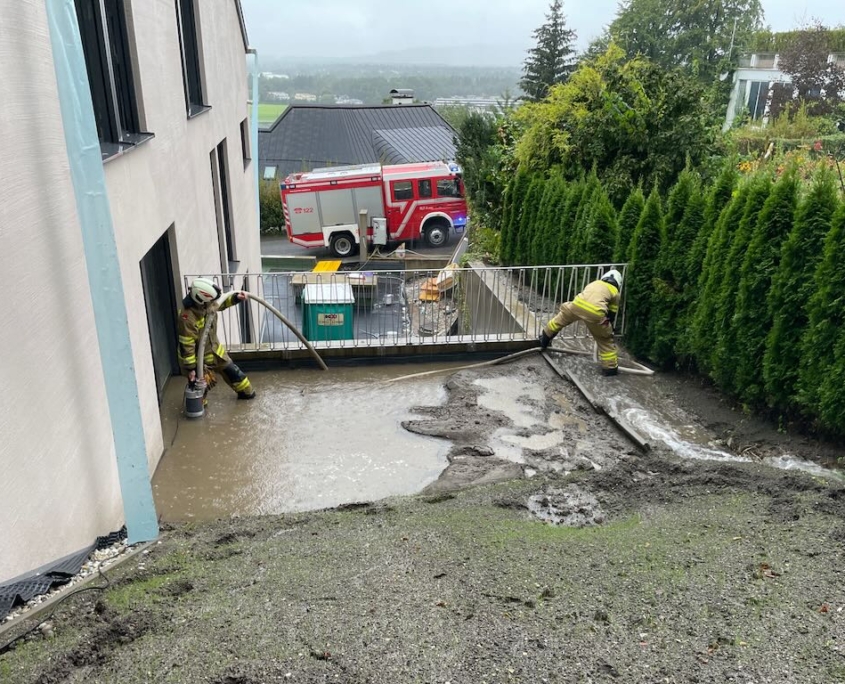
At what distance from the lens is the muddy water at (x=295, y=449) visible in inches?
222

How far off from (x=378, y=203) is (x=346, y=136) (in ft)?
44.4

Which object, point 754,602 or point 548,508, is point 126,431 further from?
point 754,602

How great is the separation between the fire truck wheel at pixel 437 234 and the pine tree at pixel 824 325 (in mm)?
19092

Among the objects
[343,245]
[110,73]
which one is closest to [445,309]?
[110,73]

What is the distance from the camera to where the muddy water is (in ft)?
18.5

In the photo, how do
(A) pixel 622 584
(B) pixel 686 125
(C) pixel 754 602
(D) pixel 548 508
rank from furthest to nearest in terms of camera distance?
(B) pixel 686 125 → (D) pixel 548 508 → (A) pixel 622 584 → (C) pixel 754 602

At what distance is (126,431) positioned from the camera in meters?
4.45

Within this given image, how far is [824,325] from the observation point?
222 inches

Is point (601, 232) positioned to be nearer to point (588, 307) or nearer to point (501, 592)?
point (588, 307)

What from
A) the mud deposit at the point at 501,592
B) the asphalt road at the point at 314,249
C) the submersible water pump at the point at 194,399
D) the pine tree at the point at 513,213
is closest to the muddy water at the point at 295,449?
the submersible water pump at the point at 194,399

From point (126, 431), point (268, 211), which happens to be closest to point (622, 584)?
point (126, 431)

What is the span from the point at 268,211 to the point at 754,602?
3065 centimetres

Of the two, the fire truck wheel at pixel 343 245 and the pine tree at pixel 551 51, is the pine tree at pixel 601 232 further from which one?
the pine tree at pixel 551 51

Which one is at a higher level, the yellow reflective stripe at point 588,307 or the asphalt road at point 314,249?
the yellow reflective stripe at point 588,307
